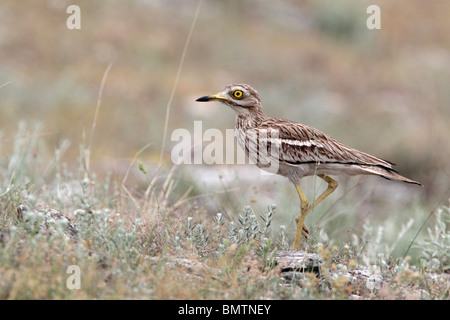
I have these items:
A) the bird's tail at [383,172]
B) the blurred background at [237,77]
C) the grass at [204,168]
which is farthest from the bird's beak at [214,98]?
the blurred background at [237,77]

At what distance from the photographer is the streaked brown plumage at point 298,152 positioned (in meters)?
4.46

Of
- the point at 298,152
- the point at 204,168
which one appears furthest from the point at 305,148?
the point at 204,168

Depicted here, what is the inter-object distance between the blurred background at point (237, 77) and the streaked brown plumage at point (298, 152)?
2.56 metres

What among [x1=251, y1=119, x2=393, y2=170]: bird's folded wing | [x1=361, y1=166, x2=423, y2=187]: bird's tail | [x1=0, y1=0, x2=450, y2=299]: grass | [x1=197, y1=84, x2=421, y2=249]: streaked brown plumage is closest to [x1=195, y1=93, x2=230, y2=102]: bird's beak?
[x1=197, y1=84, x2=421, y2=249]: streaked brown plumage

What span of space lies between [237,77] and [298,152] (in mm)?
10676

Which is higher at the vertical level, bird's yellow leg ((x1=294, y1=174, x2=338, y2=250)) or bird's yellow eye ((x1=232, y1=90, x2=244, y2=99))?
bird's yellow eye ((x1=232, y1=90, x2=244, y2=99))

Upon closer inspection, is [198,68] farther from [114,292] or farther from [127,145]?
[114,292]

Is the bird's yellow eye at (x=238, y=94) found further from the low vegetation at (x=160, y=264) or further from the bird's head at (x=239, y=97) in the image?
the low vegetation at (x=160, y=264)

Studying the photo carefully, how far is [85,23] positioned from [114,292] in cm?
1287

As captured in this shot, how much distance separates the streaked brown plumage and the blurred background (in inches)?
101

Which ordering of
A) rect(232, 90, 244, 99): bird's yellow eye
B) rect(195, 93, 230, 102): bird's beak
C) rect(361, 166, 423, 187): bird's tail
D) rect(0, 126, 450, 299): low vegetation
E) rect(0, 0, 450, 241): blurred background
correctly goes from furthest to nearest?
rect(0, 0, 450, 241): blurred background, rect(232, 90, 244, 99): bird's yellow eye, rect(195, 93, 230, 102): bird's beak, rect(361, 166, 423, 187): bird's tail, rect(0, 126, 450, 299): low vegetation

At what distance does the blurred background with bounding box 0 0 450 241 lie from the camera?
10359 millimetres

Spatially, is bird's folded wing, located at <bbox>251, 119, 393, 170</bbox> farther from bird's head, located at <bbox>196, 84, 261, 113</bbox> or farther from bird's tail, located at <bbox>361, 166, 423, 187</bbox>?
bird's head, located at <bbox>196, 84, 261, 113</bbox>

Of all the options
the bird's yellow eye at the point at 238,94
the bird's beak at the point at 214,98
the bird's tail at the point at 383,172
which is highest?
the bird's yellow eye at the point at 238,94
